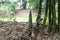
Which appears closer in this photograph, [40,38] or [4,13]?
[40,38]

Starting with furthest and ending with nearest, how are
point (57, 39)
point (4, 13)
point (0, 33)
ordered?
point (4, 13)
point (0, 33)
point (57, 39)

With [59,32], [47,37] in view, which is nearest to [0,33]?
[47,37]

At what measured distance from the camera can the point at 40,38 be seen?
4.45 meters

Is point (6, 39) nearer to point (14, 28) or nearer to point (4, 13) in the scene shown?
point (14, 28)

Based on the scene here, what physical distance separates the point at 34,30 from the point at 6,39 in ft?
2.74

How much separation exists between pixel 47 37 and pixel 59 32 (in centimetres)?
39

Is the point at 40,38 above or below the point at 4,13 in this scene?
below

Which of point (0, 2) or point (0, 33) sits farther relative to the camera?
point (0, 2)

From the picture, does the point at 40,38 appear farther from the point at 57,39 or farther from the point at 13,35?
the point at 13,35

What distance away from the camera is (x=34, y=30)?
4582mm

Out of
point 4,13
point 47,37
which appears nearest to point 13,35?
point 47,37

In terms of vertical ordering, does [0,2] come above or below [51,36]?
above

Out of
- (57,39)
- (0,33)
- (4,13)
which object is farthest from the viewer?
(4,13)

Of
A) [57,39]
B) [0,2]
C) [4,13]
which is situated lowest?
[57,39]
